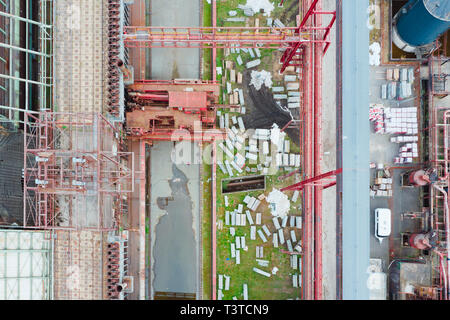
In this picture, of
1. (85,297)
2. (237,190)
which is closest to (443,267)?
(237,190)

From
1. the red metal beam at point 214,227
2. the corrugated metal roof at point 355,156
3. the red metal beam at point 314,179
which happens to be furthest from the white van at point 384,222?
the red metal beam at point 214,227

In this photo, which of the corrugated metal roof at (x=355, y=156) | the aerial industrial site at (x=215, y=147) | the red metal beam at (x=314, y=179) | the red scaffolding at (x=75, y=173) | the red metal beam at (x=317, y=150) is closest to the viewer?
the corrugated metal roof at (x=355, y=156)

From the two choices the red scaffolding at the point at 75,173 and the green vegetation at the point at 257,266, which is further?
the green vegetation at the point at 257,266

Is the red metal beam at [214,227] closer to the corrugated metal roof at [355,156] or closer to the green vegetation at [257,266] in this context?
the green vegetation at [257,266]

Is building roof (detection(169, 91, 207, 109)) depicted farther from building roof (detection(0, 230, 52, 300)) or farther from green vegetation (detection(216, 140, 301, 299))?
building roof (detection(0, 230, 52, 300))

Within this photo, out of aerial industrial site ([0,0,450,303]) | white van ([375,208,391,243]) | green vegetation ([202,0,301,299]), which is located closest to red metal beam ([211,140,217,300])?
aerial industrial site ([0,0,450,303])

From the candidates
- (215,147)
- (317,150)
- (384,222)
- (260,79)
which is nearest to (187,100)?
(215,147)
